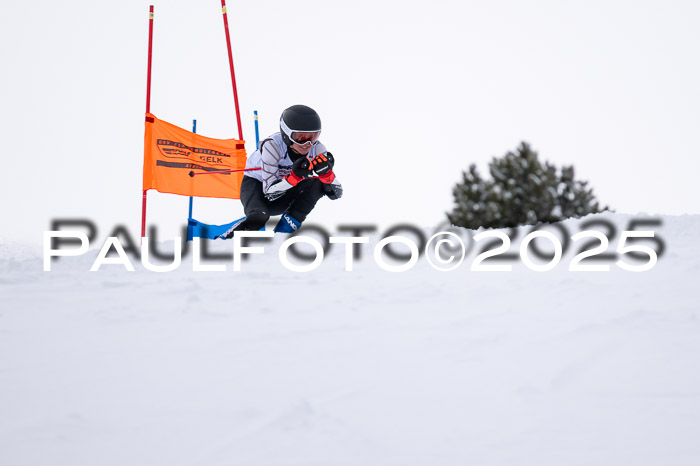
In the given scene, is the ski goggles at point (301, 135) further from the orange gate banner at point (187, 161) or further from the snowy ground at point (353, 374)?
the snowy ground at point (353, 374)

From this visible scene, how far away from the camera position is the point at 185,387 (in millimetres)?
2951

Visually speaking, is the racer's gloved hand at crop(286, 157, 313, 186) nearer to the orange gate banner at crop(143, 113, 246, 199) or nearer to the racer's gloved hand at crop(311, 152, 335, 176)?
the racer's gloved hand at crop(311, 152, 335, 176)

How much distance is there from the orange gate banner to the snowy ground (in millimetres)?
4795

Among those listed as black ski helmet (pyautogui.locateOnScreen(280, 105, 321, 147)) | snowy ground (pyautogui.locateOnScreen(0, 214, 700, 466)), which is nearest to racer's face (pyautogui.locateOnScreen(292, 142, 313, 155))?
black ski helmet (pyautogui.locateOnScreen(280, 105, 321, 147))

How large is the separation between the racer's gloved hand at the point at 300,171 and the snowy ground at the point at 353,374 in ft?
9.28

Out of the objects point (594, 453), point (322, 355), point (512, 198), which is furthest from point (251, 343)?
point (512, 198)

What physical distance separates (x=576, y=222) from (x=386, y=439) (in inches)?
197

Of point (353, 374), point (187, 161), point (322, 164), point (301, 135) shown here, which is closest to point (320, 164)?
point (322, 164)

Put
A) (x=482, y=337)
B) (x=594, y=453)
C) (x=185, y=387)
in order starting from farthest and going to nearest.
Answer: (x=482, y=337) < (x=185, y=387) < (x=594, y=453)

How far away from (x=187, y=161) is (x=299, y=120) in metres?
2.97

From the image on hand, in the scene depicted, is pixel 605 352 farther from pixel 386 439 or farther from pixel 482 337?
pixel 386 439

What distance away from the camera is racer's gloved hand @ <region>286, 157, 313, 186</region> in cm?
746

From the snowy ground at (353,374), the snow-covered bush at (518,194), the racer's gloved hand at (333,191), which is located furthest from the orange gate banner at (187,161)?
the snow-covered bush at (518,194)

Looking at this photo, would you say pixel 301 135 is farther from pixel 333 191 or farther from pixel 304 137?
pixel 333 191
